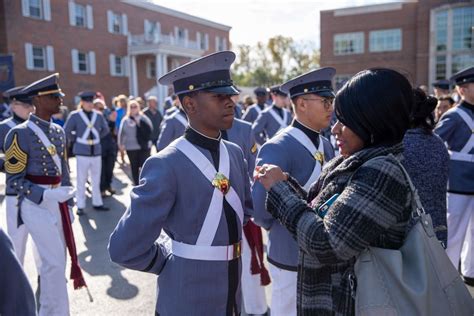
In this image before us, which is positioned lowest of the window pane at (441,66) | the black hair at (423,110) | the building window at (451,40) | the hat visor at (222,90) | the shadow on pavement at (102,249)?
the shadow on pavement at (102,249)

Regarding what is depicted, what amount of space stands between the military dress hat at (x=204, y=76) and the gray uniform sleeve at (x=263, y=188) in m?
0.83

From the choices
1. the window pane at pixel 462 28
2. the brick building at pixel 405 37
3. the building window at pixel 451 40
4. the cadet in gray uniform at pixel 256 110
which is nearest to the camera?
the cadet in gray uniform at pixel 256 110

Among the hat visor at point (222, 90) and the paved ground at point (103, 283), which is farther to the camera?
the paved ground at point (103, 283)

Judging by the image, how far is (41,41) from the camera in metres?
27.2

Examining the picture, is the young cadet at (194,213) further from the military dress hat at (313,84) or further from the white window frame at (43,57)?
the white window frame at (43,57)

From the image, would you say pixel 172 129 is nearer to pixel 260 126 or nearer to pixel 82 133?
pixel 82 133

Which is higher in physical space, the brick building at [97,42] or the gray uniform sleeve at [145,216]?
the brick building at [97,42]

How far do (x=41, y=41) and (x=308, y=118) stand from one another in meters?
28.1

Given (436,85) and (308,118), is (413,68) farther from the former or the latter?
(308,118)

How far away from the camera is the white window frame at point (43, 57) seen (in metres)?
26.2

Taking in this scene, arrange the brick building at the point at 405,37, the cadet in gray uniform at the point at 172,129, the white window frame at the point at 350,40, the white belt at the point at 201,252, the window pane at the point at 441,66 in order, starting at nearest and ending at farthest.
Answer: the white belt at the point at 201,252, the cadet in gray uniform at the point at 172,129, the brick building at the point at 405,37, the window pane at the point at 441,66, the white window frame at the point at 350,40

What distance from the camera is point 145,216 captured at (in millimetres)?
2055

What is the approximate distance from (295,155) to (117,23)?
33.4m

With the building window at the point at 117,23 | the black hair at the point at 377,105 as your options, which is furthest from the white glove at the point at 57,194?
the building window at the point at 117,23
